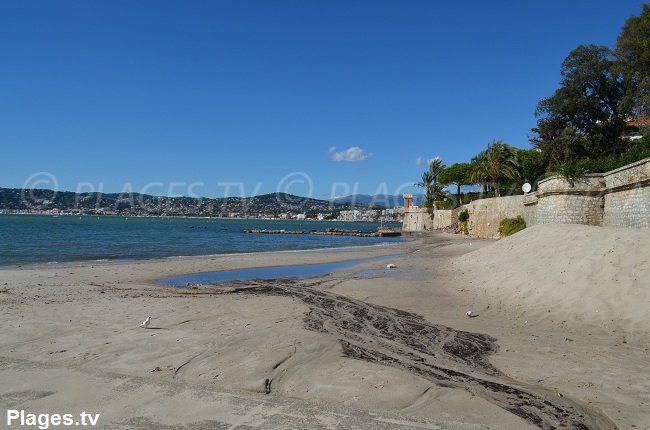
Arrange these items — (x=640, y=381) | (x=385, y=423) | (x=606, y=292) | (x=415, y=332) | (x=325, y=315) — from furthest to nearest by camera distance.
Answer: (x=325, y=315) → (x=606, y=292) → (x=415, y=332) → (x=640, y=381) → (x=385, y=423)

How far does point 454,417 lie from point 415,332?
14.1 ft

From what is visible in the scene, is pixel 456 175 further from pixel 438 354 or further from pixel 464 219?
pixel 438 354

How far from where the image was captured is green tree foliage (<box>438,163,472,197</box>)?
70.6 meters

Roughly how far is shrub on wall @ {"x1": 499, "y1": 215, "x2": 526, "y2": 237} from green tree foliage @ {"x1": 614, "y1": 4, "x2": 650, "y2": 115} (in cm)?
969

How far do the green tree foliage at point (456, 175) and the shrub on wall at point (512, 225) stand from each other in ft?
113

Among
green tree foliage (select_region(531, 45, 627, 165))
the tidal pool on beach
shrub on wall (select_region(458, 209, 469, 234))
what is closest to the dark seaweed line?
the tidal pool on beach

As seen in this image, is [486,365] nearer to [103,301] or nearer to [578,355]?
[578,355]

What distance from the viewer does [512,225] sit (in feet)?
109

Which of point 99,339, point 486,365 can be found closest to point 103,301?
point 99,339

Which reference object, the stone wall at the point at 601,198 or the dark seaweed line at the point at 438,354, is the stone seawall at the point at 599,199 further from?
the dark seaweed line at the point at 438,354

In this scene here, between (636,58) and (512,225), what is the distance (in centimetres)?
1291

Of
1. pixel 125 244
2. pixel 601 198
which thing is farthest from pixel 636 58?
pixel 125 244

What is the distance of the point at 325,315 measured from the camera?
412 inches

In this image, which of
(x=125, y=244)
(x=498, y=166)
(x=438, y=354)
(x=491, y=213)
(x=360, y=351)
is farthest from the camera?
(x=498, y=166)
